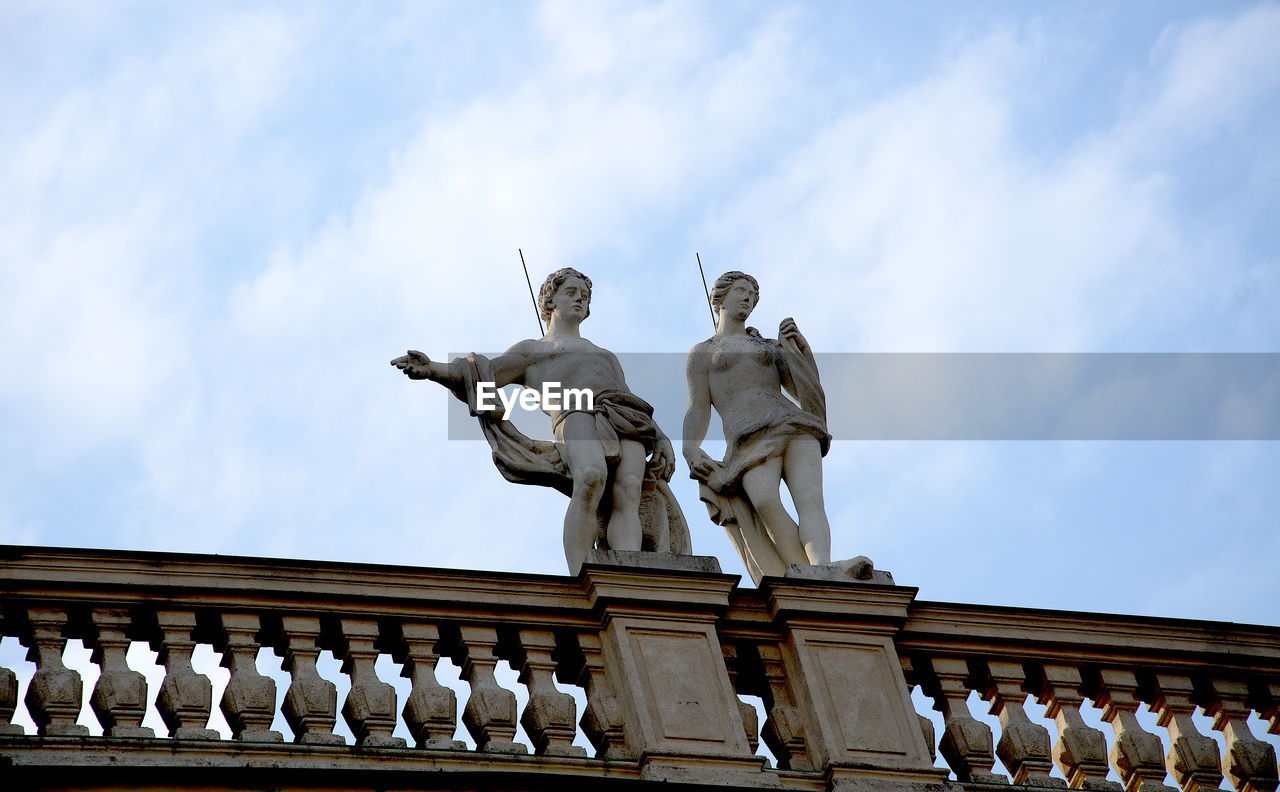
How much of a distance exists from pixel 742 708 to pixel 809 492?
5.81 ft

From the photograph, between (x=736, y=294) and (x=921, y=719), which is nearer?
A: (x=921, y=719)

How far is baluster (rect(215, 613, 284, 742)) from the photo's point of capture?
1034 cm

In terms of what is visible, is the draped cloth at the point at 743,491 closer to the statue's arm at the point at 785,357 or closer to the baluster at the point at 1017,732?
the statue's arm at the point at 785,357

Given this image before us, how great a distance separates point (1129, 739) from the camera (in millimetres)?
11883

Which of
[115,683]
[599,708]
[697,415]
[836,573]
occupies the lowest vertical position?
[599,708]

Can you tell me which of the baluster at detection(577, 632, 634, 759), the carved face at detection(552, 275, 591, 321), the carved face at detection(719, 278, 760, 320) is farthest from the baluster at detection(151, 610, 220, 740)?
the carved face at detection(719, 278, 760, 320)

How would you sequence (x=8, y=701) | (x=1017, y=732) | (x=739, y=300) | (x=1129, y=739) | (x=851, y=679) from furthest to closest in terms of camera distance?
(x=739, y=300) < (x=1129, y=739) < (x=1017, y=732) < (x=851, y=679) < (x=8, y=701)

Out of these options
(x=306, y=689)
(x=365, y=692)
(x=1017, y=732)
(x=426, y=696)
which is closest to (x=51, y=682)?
(x=306, y=689)

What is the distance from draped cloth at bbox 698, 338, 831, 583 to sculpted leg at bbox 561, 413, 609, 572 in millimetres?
790

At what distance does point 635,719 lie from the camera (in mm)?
11031

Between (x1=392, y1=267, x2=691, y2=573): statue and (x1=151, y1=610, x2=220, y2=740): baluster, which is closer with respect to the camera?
(x1=151, y1=610, x2=220, y2=740): baluster

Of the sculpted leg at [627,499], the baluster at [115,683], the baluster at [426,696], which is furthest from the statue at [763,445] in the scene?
the baluster at [115,683]

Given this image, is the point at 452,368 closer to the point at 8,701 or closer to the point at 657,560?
the point at 657,560

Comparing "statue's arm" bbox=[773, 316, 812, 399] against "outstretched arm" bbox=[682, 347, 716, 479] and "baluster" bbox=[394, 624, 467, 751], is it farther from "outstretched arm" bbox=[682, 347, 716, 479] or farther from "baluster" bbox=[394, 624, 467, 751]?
"baluster" bbox=[394, 624, 467, 751]
